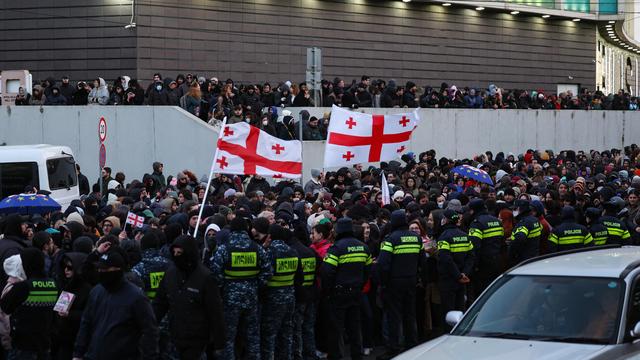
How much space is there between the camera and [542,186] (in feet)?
67.3

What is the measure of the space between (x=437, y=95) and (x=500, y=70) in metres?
11.6

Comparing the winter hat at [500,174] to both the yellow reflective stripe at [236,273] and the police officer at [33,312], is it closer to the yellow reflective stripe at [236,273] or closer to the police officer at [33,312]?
the yellow reflective stripe at [236,273]

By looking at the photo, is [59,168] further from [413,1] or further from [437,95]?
[413,1]

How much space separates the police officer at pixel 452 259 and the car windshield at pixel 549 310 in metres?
4.84

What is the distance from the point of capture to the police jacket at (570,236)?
49.7 ft

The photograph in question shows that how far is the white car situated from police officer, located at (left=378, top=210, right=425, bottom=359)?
12.8 feet

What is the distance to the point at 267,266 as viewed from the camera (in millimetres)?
11555

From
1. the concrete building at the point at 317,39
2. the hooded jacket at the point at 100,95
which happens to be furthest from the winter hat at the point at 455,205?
→ the concrete building at the point at 317,39

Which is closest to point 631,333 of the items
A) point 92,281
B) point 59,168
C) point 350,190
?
point 92,281

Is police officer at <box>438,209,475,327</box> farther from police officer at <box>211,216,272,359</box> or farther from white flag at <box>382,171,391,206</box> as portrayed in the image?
police officer at <box>211,216,272,359</box>

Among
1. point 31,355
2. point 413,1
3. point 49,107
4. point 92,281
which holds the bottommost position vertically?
point 31,355

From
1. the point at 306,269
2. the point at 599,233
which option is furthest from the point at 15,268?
the point at 599,233

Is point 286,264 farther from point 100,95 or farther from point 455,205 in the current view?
point 100,95

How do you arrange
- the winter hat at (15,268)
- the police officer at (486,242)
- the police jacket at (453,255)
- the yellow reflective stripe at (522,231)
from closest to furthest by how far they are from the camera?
the winter hat at (15,268) → the police jacket at (453,255) → the police officer at (486,242) → the yellow reflective stripe at (522,231)
